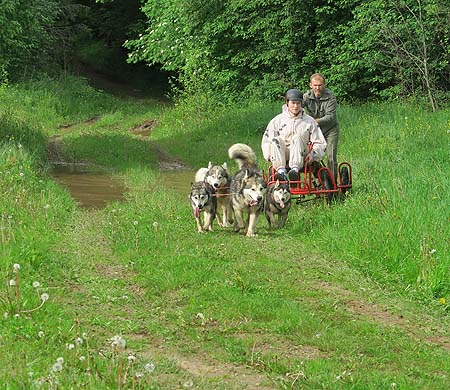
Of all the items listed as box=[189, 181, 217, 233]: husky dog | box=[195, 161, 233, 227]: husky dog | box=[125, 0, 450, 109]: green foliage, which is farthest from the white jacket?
box=[125, 0, 450, 109]: green foliage

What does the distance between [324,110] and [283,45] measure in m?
14.5

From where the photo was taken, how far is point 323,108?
12.1 metres

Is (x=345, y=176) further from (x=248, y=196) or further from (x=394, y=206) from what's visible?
(x=394, y=206)

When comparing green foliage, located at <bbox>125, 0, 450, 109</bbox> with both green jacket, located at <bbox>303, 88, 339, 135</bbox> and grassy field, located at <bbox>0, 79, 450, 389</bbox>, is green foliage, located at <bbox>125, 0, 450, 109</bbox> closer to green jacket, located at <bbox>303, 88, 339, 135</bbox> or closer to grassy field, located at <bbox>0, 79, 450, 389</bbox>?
grassy field, located at <bbox>0, 79, 450, 389</bbox>

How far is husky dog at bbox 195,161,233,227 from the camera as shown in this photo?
10.9m

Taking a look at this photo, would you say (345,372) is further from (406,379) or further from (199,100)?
(199,100)

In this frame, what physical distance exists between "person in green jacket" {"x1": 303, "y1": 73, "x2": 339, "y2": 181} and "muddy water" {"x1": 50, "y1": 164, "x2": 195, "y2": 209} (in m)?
3.19

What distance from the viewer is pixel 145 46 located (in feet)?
112

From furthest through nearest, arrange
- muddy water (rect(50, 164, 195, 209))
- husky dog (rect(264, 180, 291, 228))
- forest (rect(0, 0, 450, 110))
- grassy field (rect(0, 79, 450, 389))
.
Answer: forest (rect(0, 0, 450, 110)), muddy water (rect(50, 164, 195, 209)), husky dog (rect(264, 180, 291, 228)), grassy field (rect(0, 79, 450, 389))

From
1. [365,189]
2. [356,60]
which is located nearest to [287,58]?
[356,60]

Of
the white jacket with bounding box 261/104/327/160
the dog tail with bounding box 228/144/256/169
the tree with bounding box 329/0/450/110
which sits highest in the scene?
the tree with bounding box 329/0/450/110

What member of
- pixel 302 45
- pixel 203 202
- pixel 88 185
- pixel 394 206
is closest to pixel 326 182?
pixel 394 206

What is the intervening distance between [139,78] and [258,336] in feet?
125

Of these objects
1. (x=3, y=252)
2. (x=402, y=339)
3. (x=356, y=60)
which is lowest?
(x=402, y=339)
